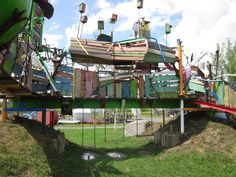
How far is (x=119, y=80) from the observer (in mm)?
15266

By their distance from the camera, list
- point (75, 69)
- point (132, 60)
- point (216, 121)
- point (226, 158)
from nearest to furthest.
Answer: point (226, 158) → point (75, 69) → point (132, 60) → point (216, 121)

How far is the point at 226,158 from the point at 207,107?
3.69 meters

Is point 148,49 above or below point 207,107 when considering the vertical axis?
above

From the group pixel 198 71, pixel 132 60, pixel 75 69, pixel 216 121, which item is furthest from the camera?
pixel 198 71

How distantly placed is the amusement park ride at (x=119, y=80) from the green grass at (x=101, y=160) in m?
1.54

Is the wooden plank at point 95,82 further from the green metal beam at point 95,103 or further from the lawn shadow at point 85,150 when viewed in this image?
the lawn shadow at point 85,150

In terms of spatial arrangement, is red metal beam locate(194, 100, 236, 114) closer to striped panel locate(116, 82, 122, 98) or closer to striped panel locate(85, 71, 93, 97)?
striped panel locate(116, 82, 122, 98)

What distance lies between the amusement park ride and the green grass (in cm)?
154

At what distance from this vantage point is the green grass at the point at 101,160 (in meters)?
9.37

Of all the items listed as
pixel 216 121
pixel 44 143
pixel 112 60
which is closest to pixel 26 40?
pixel 44 143

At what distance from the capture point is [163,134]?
51.0ft

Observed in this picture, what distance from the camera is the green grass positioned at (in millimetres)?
9370

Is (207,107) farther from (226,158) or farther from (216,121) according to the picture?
(226,158)

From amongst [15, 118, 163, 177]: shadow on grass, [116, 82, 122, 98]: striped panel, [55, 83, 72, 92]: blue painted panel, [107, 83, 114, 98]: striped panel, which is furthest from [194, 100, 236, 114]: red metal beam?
[55, 83, 72, 92]: blue painted panel
